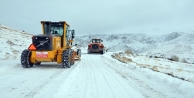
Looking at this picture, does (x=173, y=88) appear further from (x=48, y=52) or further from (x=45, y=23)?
(x=45, y=23)

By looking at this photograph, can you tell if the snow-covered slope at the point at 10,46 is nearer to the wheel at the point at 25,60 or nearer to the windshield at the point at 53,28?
the windshield at the point at 53,28

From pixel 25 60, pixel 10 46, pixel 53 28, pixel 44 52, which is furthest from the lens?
pixel 10 46

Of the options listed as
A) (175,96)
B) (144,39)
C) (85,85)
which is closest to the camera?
(175,96)

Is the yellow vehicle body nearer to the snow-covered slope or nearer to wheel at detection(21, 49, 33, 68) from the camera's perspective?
wheel at detection(21, 49, 33, 68)

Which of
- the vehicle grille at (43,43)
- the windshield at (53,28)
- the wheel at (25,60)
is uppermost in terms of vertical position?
the windshield at (53,28)

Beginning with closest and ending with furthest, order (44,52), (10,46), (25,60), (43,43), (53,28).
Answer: (25,60) < (44,52) < (43,43) < (53,28) < (10,46)

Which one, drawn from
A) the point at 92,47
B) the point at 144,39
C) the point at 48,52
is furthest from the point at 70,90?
the point at 144,39

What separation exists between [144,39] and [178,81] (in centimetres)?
19059

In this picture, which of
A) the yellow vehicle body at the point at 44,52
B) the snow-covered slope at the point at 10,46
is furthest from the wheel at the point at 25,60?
the snow-covered slope at the point at 10,46

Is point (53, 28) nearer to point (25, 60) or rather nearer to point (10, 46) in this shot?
point (25, 60)

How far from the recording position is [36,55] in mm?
12234

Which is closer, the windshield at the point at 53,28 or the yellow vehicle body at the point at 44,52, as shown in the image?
the yellow vehicle body at the point at 44,52

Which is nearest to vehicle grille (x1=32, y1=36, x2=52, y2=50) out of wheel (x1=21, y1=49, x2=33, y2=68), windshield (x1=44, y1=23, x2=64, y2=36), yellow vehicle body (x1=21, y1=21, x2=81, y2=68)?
yellow vehicle body (x1=21, y1=21, x2=81, y2=68)

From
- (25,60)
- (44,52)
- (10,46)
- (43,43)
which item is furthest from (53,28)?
(10,46)
